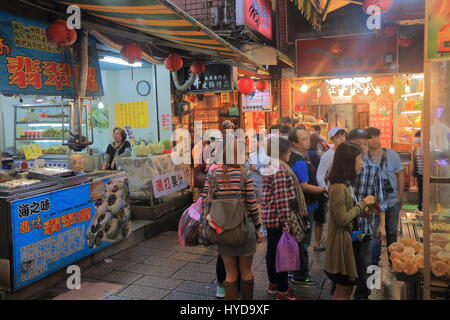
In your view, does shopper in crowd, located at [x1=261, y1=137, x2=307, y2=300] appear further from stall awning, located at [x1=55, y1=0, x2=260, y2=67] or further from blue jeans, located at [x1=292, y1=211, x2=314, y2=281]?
stall awning, located at [x1=55, y1=0, x2=260, y2=67]

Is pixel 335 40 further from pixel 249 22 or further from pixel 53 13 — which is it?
pixel 53 13

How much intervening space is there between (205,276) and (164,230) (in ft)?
9.19

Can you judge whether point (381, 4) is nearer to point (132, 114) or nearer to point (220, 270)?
point (132, 114)

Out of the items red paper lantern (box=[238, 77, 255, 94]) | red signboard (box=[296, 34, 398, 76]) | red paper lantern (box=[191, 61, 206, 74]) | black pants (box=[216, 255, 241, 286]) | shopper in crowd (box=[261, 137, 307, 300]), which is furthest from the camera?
red signboard (box=[296, 34, 398, 76])

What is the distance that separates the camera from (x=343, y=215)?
395cm

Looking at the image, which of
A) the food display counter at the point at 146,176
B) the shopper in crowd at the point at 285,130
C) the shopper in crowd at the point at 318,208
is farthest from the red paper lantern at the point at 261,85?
the shopper in crowd at the point at 318,208

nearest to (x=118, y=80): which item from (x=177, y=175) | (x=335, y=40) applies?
(x=177, y=175)

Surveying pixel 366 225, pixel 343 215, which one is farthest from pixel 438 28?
pixel 366 225

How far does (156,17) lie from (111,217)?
338 cm

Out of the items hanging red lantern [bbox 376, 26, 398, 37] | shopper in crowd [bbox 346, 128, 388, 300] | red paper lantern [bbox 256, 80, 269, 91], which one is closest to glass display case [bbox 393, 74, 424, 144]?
hanging red lantern [bbox 376, 26, 398, 37]

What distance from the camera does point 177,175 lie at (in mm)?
9336

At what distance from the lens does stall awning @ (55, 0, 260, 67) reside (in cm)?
489

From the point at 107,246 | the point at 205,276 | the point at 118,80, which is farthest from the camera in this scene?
the point at 118,80
